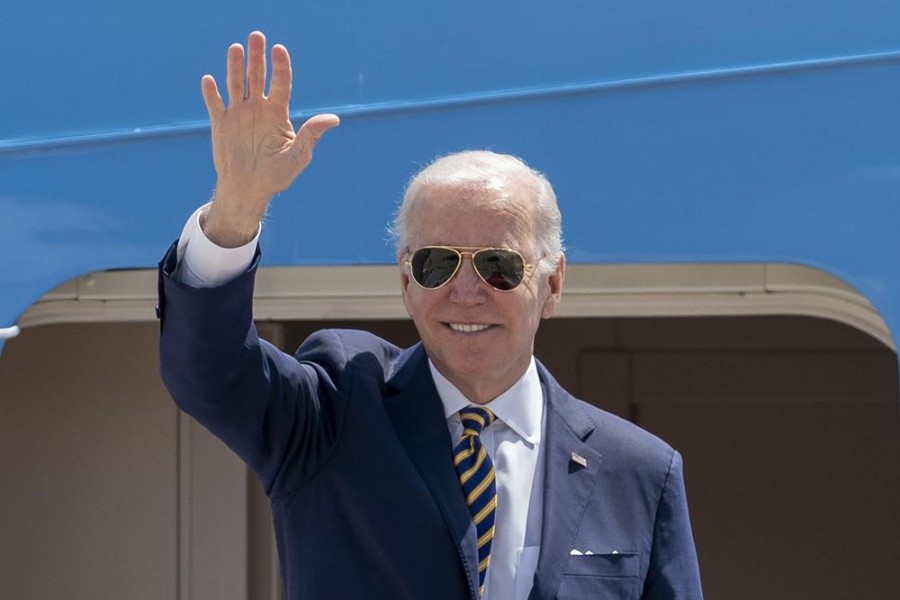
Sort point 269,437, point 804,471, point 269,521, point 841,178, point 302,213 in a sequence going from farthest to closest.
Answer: point 804,471 < point 269,521 < point 302,213 < point 841,178 < point 269,437

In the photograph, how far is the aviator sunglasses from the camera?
1.28 m

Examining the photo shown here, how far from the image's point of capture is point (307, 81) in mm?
2068

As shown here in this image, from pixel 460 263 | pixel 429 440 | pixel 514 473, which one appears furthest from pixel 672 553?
pixel 460 263

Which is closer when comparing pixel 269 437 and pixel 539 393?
pixel 269 437

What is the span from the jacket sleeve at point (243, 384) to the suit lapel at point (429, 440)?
0.25 ft

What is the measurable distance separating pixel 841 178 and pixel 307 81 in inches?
36.0

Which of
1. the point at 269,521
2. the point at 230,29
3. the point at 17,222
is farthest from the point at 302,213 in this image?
the point at 269,521

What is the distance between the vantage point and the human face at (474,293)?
1.29 m

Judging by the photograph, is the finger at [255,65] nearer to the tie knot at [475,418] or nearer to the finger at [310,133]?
the finger at [310,133]

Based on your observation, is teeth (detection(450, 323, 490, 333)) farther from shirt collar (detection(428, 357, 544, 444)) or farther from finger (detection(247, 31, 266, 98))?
finger (detection(247, 31, 266, 98))

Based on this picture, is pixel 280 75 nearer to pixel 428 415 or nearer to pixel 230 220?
pixel 230 220

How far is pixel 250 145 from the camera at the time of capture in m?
1.18

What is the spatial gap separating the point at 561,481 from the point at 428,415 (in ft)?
→ 0.55

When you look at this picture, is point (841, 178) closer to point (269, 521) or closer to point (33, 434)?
point (269, 521)
